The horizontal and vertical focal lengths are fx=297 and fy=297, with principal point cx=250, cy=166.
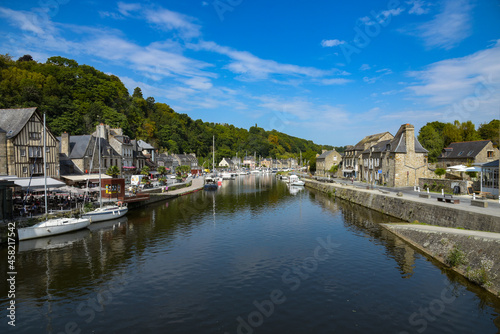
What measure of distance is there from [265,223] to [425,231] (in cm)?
1460

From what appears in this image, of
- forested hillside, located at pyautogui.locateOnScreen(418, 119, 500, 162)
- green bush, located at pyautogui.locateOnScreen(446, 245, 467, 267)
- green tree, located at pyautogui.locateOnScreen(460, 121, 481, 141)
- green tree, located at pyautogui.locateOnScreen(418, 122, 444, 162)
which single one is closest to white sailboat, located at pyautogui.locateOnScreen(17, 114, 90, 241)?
green bush, located at pyautogui.locateOnScreen(446, 245, 467, 267)

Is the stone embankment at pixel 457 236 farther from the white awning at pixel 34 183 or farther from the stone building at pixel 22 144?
the stone building at pixel 22 144

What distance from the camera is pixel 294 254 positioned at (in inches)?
799

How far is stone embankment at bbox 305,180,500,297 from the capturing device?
14.5 m

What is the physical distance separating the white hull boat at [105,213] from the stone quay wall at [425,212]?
96.3ft

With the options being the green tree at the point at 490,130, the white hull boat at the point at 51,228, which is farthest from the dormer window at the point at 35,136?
the green tree at the point at 490,130

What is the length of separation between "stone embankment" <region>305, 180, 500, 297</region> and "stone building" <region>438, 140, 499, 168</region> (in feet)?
98.4

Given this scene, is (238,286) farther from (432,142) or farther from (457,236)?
(432,142)

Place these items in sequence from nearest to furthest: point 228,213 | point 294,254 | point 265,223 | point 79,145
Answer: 1. point 294,254
2. point 265,223
3. point 228,213
4. point 79,145

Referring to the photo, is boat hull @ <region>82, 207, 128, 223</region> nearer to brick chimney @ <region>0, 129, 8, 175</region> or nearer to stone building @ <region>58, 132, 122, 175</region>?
brick chimney @ <region>0, 129, 8, 175</region>

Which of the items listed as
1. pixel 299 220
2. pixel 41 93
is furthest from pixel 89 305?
pixel 41 93

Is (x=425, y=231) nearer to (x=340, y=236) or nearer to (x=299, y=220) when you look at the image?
(x=340, y=236)

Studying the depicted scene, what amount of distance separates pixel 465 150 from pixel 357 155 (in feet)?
63.7

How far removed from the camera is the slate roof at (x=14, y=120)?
111 feet
